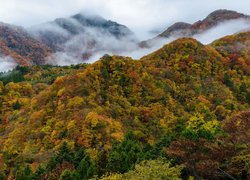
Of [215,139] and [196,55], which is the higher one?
[196,55]

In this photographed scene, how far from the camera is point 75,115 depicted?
337 feet

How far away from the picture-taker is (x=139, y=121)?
110250 millimetres

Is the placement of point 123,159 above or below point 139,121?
below

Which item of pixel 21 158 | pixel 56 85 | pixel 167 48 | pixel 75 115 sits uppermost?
pixel 167 48

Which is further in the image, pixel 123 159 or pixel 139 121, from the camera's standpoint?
pixel 139 121

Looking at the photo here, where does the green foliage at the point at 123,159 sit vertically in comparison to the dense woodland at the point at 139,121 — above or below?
below

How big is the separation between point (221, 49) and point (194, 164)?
423ft

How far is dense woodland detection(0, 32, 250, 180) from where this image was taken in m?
54.8

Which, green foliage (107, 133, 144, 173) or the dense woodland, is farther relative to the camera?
green foliage (107, 133, 144, 173)

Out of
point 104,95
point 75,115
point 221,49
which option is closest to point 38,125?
point 75,115

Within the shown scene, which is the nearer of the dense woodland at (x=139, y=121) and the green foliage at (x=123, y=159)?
the dense woodland at (x=139, y=121)

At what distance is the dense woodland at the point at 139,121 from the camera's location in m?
54.8

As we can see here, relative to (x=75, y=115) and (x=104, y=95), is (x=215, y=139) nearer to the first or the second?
(x=75, y=115)

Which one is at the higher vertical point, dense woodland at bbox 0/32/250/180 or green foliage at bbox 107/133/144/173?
dense woodland at bbox 0/32/250/180
